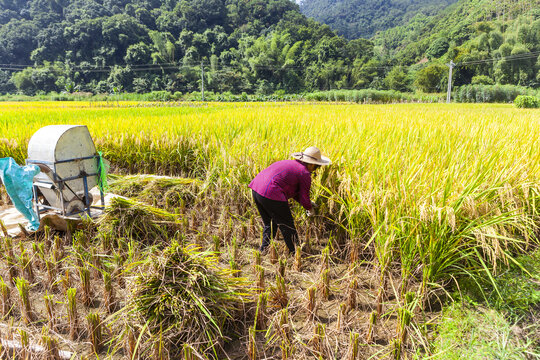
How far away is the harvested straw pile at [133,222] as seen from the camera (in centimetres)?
295

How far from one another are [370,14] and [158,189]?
162 metres

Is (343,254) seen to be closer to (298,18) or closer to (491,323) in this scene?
(491,323)

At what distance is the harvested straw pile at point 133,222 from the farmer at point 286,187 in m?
1.01

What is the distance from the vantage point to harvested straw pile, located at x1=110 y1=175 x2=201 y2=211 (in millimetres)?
3754

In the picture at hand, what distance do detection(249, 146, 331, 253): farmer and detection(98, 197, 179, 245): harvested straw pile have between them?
101 cm

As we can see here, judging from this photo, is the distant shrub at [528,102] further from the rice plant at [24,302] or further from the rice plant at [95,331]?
the rice plant at [24,302]

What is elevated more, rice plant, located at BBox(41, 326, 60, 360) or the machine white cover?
the machine white cover

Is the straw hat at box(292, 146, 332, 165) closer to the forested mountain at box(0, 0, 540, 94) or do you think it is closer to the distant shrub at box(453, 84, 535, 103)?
the distant shrub at box(453, 84, 535, 103)

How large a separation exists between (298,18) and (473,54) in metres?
48.6

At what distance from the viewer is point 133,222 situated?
2.94 meters

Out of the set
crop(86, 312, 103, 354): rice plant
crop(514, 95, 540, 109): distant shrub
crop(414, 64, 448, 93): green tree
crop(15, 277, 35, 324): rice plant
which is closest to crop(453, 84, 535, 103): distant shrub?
crop(414, 64, 448, 93): green tree

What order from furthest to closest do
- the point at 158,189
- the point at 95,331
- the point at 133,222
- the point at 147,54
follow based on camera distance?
the point at 147,54
the point at 158,189
the point at 133,222
the point at 95,331

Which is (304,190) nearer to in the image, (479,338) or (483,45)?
(479,338)

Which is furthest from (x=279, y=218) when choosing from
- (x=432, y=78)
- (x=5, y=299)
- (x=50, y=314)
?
(x=432, y=78)
